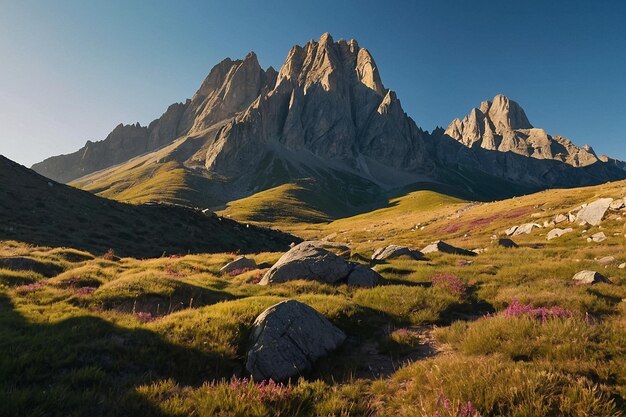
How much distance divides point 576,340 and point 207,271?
66.1 feet

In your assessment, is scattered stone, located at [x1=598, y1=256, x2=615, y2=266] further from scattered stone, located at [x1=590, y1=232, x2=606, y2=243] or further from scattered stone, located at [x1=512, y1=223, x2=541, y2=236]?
scattered stone, located at [x1=512, y1=223, x2=541, y2=236]

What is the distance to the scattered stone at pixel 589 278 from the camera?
52.0ft

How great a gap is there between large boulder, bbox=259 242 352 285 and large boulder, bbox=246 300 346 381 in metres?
7.56

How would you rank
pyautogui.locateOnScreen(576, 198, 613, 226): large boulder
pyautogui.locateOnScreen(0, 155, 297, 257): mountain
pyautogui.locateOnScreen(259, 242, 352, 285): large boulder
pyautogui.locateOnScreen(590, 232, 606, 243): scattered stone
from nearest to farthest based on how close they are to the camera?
pyautogui.locateOnScreen(259, 242, 352, 285): large boulder, pyautogui.locateOnScreen(590, 232, 606, 243): scattered stone, pyautogui.locateOnScreen(0, 155, 297, 257): mountain, pyautogui.locateOnScreen(576, 198, 613, 226): large boulder

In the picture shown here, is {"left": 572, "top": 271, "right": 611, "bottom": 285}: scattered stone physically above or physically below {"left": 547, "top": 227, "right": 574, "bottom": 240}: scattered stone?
below

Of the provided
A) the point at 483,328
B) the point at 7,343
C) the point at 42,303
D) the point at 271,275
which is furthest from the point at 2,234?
the point at 483,328

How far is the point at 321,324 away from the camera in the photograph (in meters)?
10.7

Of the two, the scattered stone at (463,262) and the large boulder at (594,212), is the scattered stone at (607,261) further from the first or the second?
the large boulder at (594,212)

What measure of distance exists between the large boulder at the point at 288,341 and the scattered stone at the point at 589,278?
12.1m

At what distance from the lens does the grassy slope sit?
6.08 meters

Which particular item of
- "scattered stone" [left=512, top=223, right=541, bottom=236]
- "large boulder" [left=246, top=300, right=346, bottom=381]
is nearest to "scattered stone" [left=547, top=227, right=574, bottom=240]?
"scattered stone" [left=512, top=223, right=541, bottom=236]

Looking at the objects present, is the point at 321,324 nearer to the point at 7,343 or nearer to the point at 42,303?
the point at 7,343

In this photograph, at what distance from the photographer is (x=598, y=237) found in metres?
34.8

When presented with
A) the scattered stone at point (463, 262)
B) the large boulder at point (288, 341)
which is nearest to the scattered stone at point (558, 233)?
the scattered stone at point (463, 262)
